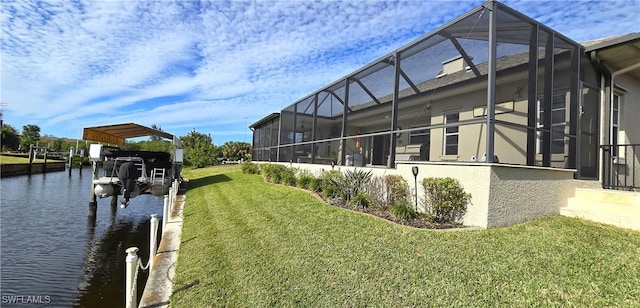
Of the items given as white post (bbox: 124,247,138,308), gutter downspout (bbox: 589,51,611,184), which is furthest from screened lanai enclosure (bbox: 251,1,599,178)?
white post (bbox: 124,247,138,308)

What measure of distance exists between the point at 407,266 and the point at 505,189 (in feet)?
8.26

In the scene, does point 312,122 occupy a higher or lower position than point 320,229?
higher

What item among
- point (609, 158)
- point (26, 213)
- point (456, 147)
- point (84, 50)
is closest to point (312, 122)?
point (456, 147)

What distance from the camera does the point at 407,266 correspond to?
3.66 metres

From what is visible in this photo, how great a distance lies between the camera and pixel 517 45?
19.7 feet

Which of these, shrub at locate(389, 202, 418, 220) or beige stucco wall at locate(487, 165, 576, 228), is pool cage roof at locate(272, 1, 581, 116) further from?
shrub at locate(389, 202, 418, 220)

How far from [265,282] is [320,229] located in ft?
5.69

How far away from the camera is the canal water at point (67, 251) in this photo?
5.50 metres

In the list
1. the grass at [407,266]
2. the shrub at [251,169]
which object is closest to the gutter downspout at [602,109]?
the grass at [407,266]

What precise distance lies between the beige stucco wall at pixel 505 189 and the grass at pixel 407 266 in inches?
→ 10.1

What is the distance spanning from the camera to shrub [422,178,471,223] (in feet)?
17.1

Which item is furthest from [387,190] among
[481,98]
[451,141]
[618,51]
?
[618,51]

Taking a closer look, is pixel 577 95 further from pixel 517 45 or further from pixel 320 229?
pixel 320 229

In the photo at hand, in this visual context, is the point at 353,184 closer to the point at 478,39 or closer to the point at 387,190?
the point at 387,190
